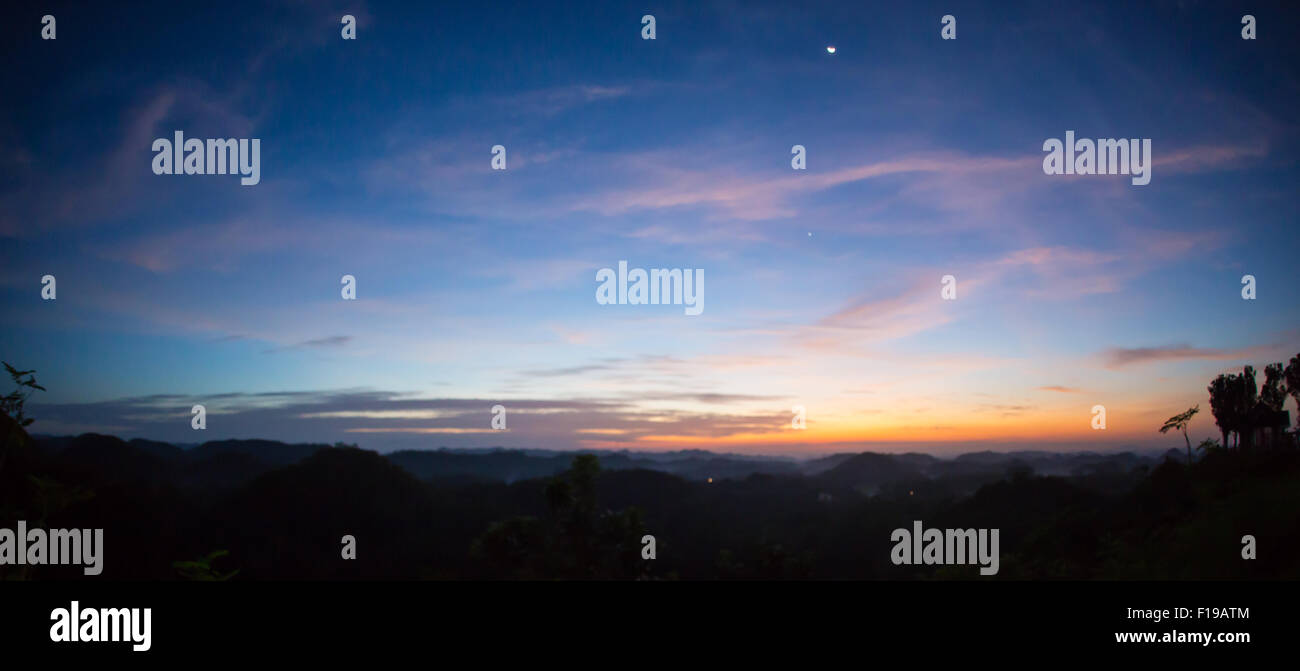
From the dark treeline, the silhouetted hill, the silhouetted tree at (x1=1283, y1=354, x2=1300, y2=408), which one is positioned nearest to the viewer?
the dark treeline

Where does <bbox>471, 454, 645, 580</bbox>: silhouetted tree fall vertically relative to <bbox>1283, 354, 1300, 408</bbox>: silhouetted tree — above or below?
below

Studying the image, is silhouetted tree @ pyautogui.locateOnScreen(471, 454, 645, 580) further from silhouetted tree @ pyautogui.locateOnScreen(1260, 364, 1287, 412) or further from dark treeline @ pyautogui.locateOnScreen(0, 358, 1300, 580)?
silhouetted tree @ pyautogui.locateOnScreen(1260, 364, 1287, 412)

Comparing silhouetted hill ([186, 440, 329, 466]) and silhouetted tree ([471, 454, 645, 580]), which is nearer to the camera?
silhouetted tree ([471, 454, 645, 580])

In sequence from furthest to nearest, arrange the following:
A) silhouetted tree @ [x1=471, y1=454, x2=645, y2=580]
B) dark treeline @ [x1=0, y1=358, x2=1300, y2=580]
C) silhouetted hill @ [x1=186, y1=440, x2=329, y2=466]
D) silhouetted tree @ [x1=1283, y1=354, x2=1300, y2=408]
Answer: silhouetted hill @ [x1=186, y1=440, x2=329, y2=466]
silhouetted tree @ [x1=471, y1=454, x2=645, y2=580]
silhouetted tree @ [x1=1283, y1=354, x2=1300, y2=408]
dark treeline @ [x1=0, y1=358, x2=1300, y2=580]

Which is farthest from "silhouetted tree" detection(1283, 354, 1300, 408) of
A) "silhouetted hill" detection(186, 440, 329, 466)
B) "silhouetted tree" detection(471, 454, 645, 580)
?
"silhouetted hill" detection(186, 440, 329, 466)

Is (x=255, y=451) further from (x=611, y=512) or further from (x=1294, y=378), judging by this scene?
(x=1294, y=378)

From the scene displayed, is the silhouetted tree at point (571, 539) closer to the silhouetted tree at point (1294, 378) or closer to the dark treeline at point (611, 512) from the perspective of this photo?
the dark treeline at point (611, 512)
